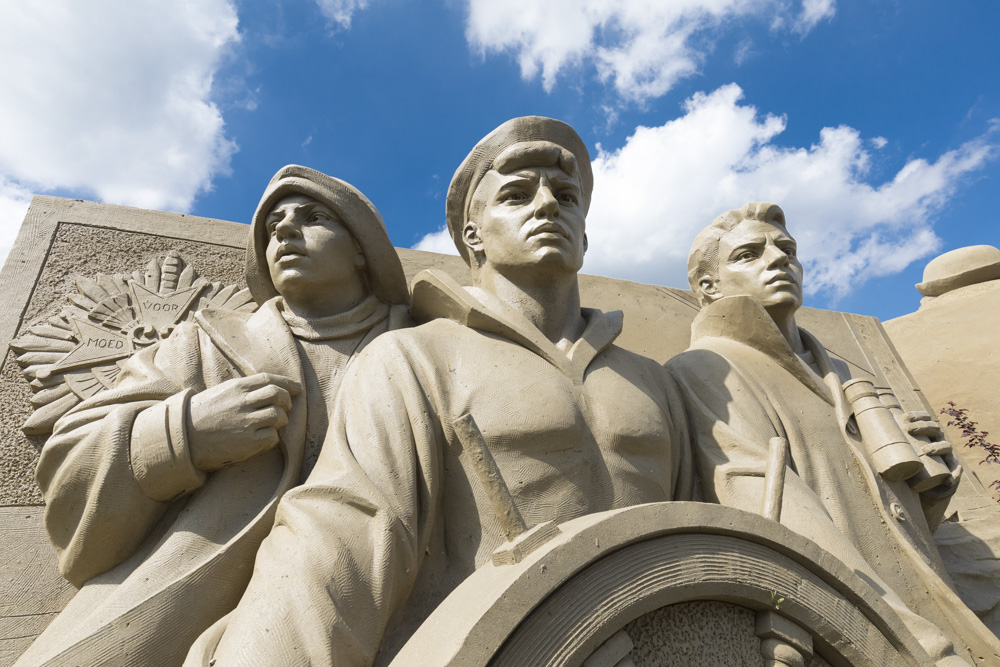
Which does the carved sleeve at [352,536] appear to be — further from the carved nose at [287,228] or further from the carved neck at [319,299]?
the carved nose at [287,228]

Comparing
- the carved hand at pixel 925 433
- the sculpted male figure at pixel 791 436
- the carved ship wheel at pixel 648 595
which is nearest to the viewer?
the carved ship wheel at pixel 648 595

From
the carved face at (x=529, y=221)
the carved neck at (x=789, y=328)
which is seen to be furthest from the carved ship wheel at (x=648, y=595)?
the carved neck at (x=789, y=328)

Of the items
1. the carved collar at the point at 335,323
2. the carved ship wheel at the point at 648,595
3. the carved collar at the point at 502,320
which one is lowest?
the carved ship wheel at the point at 648,595

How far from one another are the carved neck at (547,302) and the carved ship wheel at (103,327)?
58.4 inches

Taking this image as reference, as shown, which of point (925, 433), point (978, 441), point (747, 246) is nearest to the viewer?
point (925, 433)

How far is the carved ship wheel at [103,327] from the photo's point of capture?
317 centimetres

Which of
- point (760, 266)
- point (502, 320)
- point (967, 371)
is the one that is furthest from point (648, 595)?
point (967, 371)

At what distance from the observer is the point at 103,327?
3.36 m

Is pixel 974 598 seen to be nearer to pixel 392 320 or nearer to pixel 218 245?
pixel 392 320

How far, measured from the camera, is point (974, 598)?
3.30 meters

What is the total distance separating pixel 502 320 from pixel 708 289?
176cm

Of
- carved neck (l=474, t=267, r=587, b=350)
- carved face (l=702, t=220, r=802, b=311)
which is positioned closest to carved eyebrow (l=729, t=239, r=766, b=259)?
Result: carved face (l=702, t=220, r=802, b=311)

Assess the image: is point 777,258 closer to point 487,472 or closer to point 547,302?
point 547,302

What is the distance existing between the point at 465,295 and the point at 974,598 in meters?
2.79
